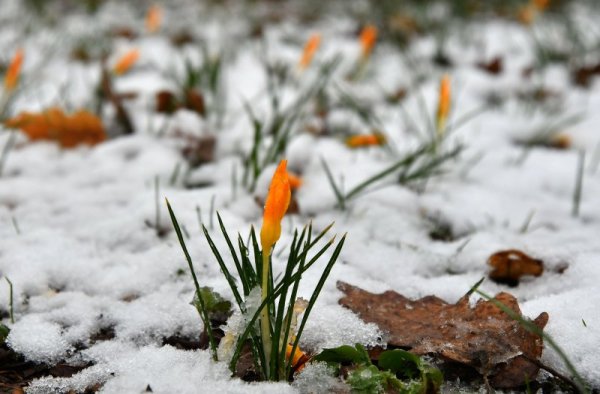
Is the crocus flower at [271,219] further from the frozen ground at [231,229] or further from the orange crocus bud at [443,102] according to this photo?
the orange crocus bud at [443,102]

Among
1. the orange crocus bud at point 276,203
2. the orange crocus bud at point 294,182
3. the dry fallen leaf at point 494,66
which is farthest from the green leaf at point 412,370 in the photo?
the dry fallen leaf at point 494,66

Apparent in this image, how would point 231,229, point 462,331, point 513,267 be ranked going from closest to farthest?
point 462,331, point 513,267, point 231,229

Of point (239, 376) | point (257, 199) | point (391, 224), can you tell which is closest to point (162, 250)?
point (257, 199)

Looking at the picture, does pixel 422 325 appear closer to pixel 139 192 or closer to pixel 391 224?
pixel 391 224

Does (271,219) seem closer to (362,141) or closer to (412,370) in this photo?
(412,370)

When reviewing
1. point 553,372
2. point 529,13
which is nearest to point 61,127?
point 553,372

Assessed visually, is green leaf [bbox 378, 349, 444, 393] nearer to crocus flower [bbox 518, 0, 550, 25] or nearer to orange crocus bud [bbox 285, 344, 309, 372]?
orange crocus bud [bbox 285, 344, 309, 372]
